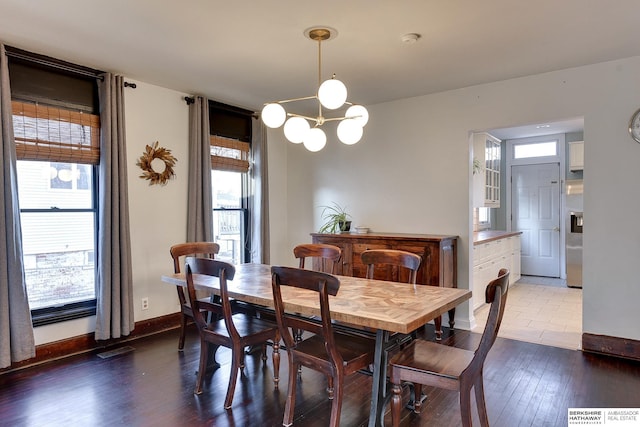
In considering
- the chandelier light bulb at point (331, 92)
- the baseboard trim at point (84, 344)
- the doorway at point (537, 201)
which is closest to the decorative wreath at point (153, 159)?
the baseboard trim at point (84, 344)

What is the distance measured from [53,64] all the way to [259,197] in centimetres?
253

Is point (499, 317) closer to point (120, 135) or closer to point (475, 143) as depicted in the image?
point (120, 135)

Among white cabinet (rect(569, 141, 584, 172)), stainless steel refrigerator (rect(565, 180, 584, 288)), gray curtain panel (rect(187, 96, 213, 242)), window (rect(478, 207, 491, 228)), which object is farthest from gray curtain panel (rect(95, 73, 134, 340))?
white cabinet (rect(569, 141, 584, 172))

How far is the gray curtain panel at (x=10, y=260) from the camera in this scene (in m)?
2.91

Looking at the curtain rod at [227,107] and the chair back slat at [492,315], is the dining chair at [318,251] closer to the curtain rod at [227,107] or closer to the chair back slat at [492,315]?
the chair back slat at [492,315]

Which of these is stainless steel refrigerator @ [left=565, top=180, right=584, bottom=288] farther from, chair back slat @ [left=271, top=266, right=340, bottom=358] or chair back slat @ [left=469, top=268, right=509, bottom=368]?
chair back slat @ [left=271, top=266, right=340, bottom=358]

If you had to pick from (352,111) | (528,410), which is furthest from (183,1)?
(528,410)

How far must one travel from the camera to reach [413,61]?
10.9 feet

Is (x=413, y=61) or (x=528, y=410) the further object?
(x=413, y=61)

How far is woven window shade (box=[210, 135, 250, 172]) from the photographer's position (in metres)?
4.62

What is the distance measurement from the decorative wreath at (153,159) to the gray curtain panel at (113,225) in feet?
0.92

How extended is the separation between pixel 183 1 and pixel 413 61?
191 cm

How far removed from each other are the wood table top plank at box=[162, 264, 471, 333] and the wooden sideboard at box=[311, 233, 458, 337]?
4.01ft

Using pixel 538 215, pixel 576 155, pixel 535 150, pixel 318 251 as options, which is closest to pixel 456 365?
pixel 318 251
